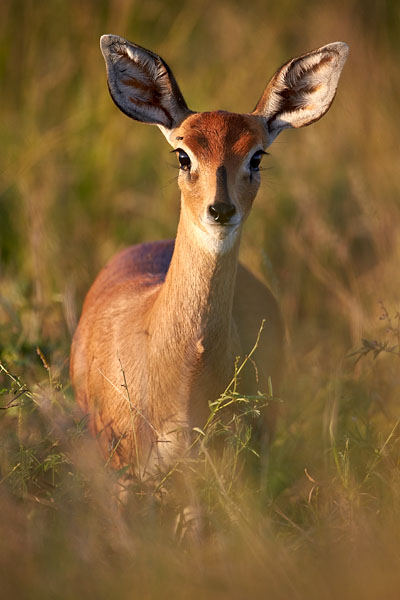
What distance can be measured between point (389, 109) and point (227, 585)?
6519 millimetres

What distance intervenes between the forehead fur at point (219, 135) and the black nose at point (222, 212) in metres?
0.33

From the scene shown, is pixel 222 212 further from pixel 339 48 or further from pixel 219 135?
pixel 339 48

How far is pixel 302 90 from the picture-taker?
469cm

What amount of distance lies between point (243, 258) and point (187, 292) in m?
3.16

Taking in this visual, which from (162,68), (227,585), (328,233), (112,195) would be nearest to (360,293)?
(328,233)

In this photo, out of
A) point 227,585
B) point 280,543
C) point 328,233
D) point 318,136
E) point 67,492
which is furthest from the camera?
point 318,136

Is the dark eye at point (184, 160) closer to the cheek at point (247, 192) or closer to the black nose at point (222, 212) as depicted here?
the cheek at point (247, 192)

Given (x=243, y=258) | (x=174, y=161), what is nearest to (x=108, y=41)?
(x=243, y=258)

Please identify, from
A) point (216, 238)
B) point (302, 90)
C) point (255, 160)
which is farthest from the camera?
point (302, 90)

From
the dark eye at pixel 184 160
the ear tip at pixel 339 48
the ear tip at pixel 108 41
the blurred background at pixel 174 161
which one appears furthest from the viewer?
the blurred background at pixel 174 161

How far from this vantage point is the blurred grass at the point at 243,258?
338cm

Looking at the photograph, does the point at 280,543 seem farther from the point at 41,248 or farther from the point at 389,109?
the point at 389,109

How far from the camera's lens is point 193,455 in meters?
→ 4.16

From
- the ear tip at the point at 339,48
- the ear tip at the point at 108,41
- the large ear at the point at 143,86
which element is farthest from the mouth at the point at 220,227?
the ear tip at the point at 339,48
